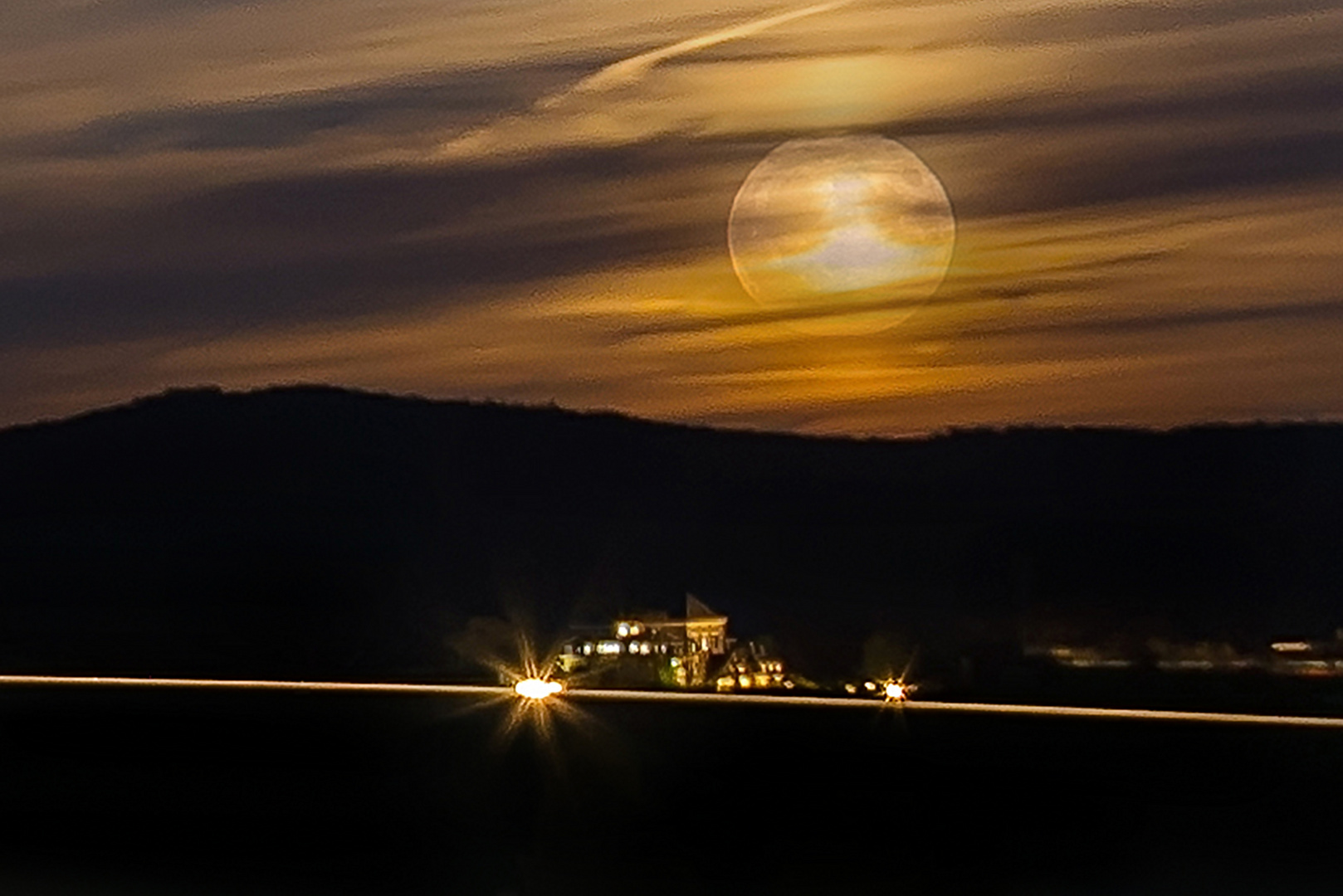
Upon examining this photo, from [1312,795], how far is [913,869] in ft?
167

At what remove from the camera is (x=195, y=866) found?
58844 millimetres

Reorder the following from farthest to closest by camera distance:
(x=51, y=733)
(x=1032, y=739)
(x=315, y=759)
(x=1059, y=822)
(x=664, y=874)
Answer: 1. (x=1032, y=739)
2. (x=51, y=733)
3. (x=315, y=759)
4. (x=1059, y=822)
5. (x=664, y=874)

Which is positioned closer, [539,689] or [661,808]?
[661,808]

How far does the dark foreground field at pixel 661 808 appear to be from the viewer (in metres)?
57.4

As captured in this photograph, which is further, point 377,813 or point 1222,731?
point 1222,731

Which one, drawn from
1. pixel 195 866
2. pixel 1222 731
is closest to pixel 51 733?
pixel 1222 731

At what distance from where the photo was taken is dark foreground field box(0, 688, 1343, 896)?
57.4 metres

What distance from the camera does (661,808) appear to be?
3583 inches

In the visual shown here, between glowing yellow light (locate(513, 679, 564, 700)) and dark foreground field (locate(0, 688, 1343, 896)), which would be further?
glowing yellow light (locate(513, 679, 564, 700))

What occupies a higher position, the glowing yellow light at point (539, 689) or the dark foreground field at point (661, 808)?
the glowing yellow light at point (539, 689)

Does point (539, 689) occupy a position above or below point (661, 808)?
above

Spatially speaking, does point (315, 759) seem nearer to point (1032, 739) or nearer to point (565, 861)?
point (1032, 739)

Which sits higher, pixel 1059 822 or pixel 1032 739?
pixel 1032 739

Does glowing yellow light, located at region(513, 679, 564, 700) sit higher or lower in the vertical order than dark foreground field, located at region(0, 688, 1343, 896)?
higher
